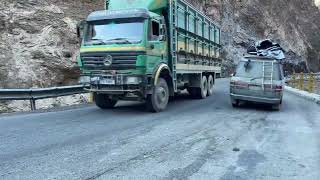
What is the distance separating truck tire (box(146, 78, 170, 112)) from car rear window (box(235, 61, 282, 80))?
10.7ft

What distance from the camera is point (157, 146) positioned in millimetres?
7504

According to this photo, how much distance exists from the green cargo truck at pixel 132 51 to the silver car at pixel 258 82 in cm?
235

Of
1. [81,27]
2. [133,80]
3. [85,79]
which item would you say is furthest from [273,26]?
[133,80]

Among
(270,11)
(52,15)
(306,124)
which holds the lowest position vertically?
(306,124)

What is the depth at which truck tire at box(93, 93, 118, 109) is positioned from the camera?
511 inches

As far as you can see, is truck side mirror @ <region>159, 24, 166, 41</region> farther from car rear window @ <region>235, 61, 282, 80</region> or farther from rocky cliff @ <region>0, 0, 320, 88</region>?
rocky cliff @ <region>0, 0, 320, 88</region>

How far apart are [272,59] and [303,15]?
5762 centimetres

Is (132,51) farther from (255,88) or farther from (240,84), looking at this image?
(255,88)

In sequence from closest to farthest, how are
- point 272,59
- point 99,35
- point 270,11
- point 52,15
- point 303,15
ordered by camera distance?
point 99,35, point 272,59, point 52,15, point 270,11, point 303,15

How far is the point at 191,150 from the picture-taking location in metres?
7.26

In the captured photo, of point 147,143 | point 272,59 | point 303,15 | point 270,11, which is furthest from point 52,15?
point 303,15

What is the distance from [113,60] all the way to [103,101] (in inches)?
88.6

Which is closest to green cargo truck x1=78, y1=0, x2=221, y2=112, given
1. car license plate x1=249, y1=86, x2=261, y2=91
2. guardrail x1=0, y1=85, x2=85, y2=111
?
guardrail x1=0, y1=85, x2=85, y2=111

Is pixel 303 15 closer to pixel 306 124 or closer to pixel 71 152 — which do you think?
pixel 306 124
